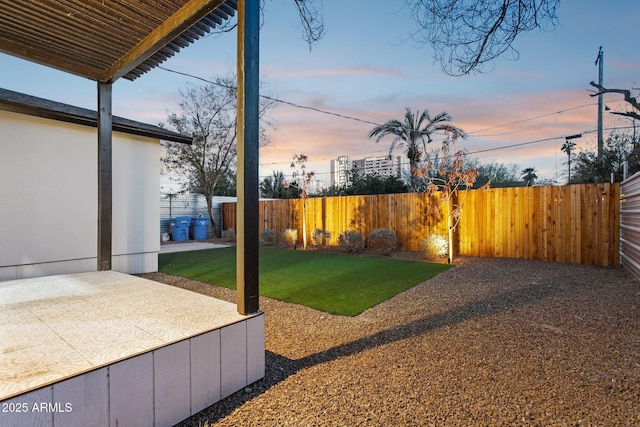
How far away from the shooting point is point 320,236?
9.70 metres

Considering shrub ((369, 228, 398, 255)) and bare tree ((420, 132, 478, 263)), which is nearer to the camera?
bare tree ((420, 132, 478, 263))

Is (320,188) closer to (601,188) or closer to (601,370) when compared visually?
(601,188)

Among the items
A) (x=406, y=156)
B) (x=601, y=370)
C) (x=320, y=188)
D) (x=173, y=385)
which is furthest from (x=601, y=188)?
(x=320, y=188)

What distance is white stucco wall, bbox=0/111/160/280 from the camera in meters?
4.46

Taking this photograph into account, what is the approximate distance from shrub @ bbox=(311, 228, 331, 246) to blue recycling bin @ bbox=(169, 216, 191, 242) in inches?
234

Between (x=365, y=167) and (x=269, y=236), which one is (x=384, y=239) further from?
(x=365, y=167)

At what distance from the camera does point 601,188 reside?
6.02 m

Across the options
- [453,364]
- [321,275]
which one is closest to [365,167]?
[321,275]

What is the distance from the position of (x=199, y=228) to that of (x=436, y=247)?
9.64 metres

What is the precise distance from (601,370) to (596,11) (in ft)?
12.4

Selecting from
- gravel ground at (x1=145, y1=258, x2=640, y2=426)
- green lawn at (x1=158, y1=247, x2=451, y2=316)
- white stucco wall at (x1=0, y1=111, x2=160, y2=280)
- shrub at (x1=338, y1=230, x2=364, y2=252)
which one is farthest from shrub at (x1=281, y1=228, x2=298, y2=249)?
gravel ground at (x1=145, y1=258, x2=640, y2=426)

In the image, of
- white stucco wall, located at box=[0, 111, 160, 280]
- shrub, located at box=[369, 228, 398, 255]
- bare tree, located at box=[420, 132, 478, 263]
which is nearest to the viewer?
white stucco wall, located at box=[0, 111, 160, 280]

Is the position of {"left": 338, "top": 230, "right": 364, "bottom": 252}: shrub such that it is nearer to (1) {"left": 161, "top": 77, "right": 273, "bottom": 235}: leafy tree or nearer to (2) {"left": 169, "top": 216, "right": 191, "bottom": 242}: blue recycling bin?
(1) {"left": 161, "top": 77, "right": 273, "bottom": 235}: leafy tree

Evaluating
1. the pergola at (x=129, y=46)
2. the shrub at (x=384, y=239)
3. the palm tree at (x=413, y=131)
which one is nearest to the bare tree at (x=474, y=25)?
the pergola at (x=129, y=46)
